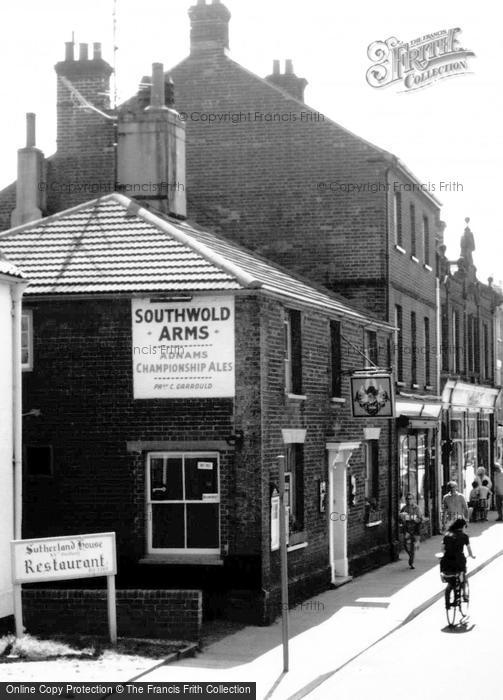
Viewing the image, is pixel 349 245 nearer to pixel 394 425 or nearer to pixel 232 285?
pixel 394 425

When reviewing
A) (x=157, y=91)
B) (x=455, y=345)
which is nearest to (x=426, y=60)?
(x=157, y=91)

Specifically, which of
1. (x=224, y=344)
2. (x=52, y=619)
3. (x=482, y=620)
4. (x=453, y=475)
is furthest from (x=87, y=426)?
(x=453, y=475)

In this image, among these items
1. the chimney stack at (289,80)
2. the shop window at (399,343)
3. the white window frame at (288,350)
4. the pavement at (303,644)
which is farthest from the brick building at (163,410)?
the chimney stack at (289,80)

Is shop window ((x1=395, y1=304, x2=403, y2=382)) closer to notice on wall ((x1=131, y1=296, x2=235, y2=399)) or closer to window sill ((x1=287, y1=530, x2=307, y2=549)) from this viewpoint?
window sill ((x1=287, y1=530, x2=307, y2=549))

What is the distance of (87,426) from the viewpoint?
68.6ft

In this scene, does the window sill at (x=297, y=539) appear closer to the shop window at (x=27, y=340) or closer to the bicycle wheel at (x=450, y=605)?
the bicycle wheel at (x=450, y=605)

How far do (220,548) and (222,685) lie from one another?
22.2ft

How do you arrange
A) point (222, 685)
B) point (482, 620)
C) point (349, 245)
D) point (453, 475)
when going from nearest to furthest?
point (222, 685)
point (482, 620)
point (349, 245)
point (453, 475)

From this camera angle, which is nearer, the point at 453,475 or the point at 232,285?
the point at 232,285

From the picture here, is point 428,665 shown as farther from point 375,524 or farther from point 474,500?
point 474,500

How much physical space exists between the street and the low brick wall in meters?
2.40

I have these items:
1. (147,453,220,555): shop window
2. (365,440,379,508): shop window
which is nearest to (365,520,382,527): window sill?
(365,440,379,508): shop window

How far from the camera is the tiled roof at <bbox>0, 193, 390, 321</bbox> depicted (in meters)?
20.6

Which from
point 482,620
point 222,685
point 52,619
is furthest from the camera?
point 482,620
